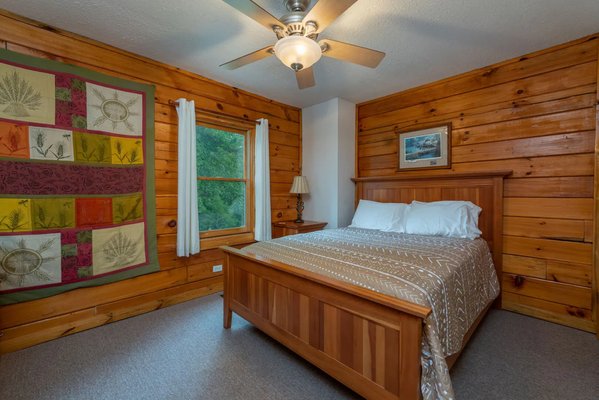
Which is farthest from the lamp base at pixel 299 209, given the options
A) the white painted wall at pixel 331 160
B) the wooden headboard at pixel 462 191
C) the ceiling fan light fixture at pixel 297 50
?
the ceiling fan light fixture at pixel 297 50

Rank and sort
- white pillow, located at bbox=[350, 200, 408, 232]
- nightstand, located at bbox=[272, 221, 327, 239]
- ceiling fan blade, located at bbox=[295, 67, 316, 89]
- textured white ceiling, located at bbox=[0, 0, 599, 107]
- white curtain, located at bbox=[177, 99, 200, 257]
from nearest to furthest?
textured white ceiling, located at bbox=[0, 0, 599, 107]
ceiling fan blade, located at bbox=[295, 67, 316, 89]
white curtain, located at bbox=[177, 99, 200, 257]
white pillow, located at bbox=[350, 200, 408, 232]
nightstand, located at bbox=[272, 221, 327, 239]

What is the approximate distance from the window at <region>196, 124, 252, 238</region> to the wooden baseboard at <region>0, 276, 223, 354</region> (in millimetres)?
615

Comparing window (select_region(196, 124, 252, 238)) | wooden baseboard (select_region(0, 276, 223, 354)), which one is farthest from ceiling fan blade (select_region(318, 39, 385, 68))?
wooden baseboard (select_region(0, 276, 223, 354))

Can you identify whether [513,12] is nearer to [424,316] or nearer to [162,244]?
[424,316]

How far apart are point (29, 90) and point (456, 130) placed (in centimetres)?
369

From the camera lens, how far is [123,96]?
2291 mm

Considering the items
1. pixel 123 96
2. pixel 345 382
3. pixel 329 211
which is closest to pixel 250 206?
pixel 329 211

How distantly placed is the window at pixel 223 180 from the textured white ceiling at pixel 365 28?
29.4 inches

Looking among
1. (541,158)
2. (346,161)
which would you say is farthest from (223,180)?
(541,158)

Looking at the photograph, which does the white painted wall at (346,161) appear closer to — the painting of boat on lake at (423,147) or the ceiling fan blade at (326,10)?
the painting of boat on lake at (423,147)

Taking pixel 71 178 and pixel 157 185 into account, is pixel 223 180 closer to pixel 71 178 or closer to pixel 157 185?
pixel 157 185

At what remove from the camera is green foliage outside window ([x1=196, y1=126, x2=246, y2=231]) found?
2.97 meters

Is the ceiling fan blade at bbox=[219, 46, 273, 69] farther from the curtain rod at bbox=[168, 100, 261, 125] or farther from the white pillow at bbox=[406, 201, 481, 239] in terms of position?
the white pillow at bbox=[406, 201, 481, 239]

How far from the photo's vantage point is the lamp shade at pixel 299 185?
3502mm
